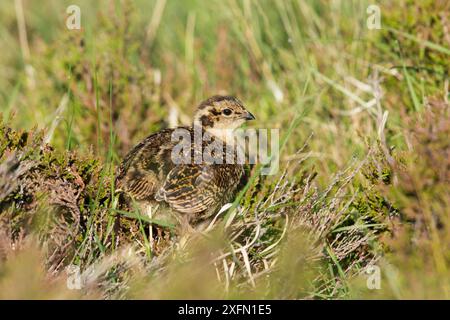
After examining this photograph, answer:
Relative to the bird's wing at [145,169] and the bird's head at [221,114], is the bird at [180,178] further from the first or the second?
the bird's head at [221,114]

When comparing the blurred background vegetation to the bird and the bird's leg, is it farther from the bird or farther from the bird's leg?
the bird

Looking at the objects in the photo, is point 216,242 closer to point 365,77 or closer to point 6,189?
point 6,189

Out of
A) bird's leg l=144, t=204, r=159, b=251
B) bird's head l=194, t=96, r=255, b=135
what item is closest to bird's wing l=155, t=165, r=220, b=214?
bird's leg l=144, t=204, r=159, b=251

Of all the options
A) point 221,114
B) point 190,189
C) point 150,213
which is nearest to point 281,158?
point 221,114

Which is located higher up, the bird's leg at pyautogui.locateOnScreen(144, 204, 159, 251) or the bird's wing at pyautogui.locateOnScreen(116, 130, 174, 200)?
the bird's wing at pyautogui.locateOnScreen(116, 130, 174, 200)

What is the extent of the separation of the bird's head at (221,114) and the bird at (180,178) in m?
0.25

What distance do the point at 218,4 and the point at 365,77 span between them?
191 cm

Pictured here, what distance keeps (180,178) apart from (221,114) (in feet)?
3.34

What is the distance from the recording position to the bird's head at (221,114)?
5750mm

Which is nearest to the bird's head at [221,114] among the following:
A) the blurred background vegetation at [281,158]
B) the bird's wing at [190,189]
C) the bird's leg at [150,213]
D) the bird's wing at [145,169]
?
the blurred background vegetation at [281,158]

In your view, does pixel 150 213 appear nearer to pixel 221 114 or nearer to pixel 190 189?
pixel 190 189

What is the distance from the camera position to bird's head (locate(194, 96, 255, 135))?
226 inches

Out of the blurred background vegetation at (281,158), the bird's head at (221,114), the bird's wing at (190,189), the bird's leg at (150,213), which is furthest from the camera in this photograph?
the bird's head at (221,114)

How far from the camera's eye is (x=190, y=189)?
A: 4879 mm
